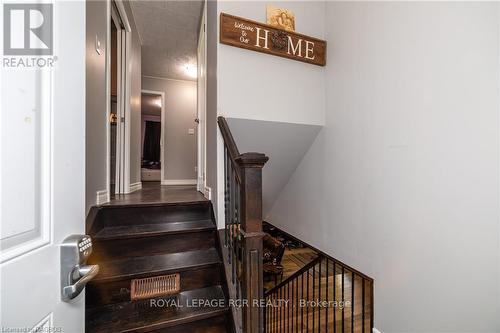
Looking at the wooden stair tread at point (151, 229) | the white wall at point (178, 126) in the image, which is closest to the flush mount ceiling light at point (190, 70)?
the white wall at point (178, 126)

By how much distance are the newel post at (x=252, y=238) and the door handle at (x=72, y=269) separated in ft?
2.20

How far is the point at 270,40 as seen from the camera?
2.00 metres

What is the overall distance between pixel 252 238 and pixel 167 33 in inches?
132

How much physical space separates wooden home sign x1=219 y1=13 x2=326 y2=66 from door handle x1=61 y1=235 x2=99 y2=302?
1807mm

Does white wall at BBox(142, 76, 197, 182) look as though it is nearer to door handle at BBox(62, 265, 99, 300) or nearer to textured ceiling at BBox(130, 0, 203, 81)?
textured ceiling at BBox(130, 0, 203, 81)

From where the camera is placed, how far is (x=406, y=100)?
4.77 ft

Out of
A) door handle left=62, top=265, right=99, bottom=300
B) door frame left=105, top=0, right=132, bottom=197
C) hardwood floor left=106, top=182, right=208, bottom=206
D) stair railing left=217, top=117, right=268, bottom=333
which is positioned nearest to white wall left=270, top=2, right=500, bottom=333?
stair railing left=217, top=117, right=268, bottom=333

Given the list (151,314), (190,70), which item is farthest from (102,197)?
(190,70)

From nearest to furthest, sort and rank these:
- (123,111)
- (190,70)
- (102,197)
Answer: (102,197) → (123,111) → (190,70)

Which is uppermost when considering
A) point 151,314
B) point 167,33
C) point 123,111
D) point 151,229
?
point 167,33

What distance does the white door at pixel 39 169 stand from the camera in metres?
0.40

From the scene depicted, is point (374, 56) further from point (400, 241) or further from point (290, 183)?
point (290, 183)

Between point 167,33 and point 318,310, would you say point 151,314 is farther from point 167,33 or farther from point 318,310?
point 167,33

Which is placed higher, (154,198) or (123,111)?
(123,111)
